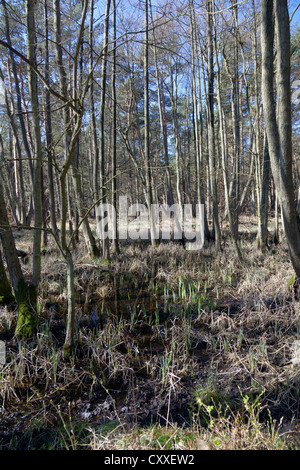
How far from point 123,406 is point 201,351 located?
1.12 meters

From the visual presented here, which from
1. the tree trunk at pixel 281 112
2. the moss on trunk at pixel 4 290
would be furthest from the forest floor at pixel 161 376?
the tree trunk at pixel 281 112

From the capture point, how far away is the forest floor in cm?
164

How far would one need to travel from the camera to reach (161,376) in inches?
96.7

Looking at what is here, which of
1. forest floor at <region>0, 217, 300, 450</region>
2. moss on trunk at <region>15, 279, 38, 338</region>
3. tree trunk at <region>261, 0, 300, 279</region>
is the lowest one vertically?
forest floor at <region>0, 217, 300, 450</region>

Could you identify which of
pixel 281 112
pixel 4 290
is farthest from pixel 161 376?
pixel 281 112

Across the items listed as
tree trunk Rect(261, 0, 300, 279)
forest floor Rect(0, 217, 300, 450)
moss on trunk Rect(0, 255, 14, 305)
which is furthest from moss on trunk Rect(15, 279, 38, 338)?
tree trunk Rect(261, 0, 300, 279)

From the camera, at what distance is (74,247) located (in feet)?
25.8

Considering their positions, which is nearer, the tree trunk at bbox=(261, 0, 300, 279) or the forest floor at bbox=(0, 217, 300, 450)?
the forest floor at bbox=(0, 217, 300, 450)

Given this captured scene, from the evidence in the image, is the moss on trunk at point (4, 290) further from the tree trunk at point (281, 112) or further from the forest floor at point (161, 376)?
the tree trunk at point (281, 112)

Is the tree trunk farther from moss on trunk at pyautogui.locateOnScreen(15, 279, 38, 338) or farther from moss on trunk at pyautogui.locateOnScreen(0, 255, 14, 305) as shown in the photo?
moss on trunk at pyautogui.locateOnScreen(0, 255, 14, 305)

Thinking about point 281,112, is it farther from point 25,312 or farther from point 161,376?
point 25,312

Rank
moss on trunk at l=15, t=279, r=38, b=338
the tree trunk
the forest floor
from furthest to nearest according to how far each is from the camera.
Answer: moss on trunk at l=15, t=279, r=38, b=338, the tree trunk, the forest floor

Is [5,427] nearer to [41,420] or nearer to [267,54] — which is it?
[41,420]

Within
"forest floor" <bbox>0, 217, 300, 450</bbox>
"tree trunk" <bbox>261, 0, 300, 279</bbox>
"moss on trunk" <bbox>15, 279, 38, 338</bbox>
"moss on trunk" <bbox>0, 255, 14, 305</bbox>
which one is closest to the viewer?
"forest floor" <bbox>0, 217, 300, 450</bbox>
